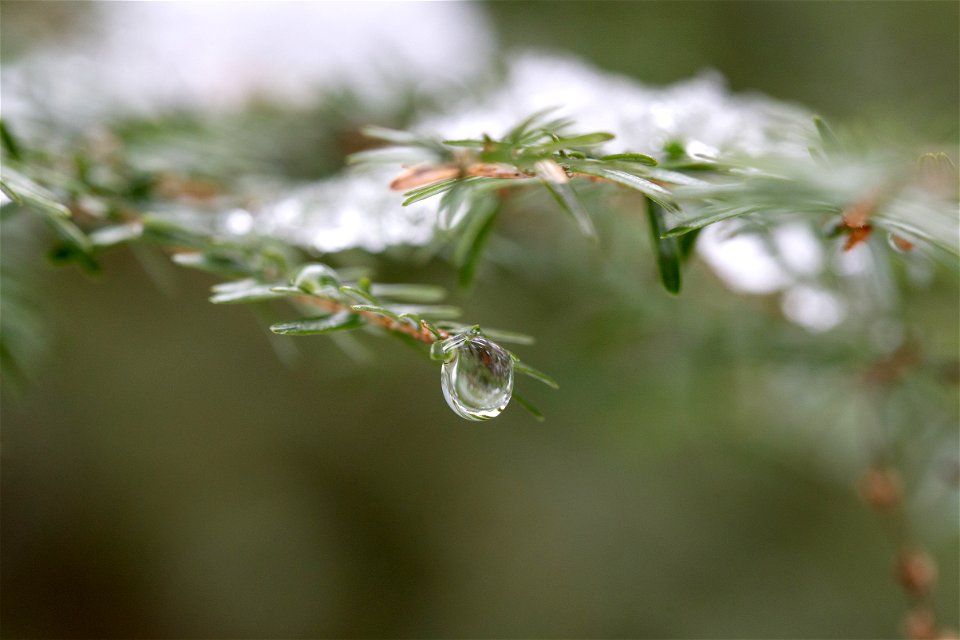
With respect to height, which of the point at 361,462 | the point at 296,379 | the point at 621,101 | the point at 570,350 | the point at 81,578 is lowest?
the point at 81,578

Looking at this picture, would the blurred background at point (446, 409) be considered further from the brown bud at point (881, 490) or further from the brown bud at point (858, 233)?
the brown bud at point (858, 233)

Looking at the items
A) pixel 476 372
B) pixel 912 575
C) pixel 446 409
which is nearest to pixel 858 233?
pixel 476 372

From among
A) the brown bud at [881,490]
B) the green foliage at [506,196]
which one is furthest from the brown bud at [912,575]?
the green foliage at [506,196]

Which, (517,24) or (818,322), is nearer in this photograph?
(818,322)

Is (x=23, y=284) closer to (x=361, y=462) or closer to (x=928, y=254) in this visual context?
(x=928, y=254)

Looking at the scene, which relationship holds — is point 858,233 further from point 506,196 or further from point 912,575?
point 912,575

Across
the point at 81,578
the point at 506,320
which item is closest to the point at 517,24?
the point at 506,320

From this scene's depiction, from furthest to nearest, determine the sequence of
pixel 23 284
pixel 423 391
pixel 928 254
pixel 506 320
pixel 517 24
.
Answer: pixel 423 391 < pixel 517 24 < pixel 506 320 < pixel 23 284 < pixel 928 254

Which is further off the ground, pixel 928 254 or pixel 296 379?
pixel 928 254
